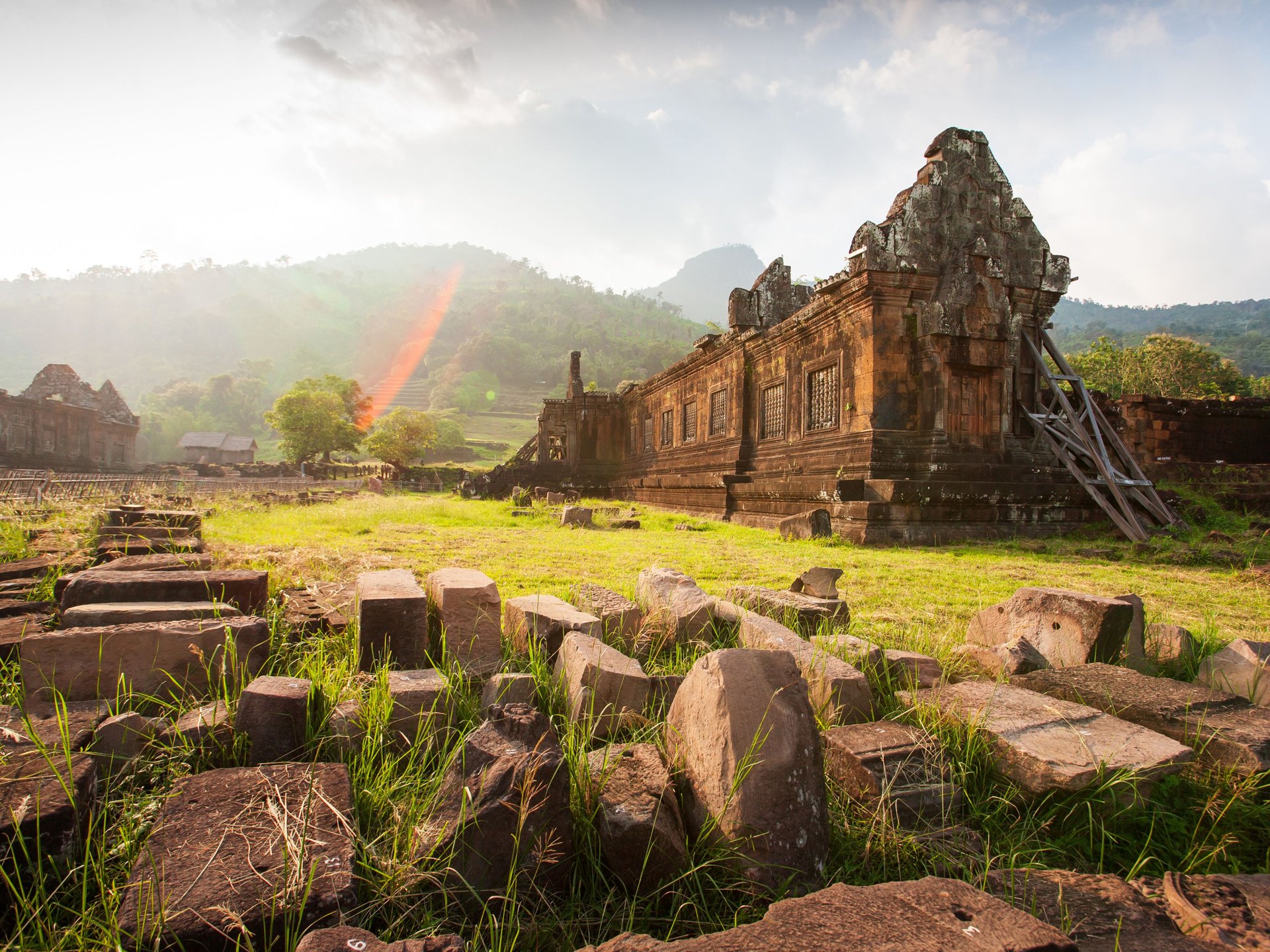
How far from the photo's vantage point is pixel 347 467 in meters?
36.5

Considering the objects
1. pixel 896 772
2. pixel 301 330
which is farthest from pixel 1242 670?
pixel 301 330

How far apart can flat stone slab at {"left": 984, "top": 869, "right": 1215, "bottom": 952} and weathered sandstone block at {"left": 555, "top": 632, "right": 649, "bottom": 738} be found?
1.12m

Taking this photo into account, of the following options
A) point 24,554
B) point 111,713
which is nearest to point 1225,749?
point 111,713

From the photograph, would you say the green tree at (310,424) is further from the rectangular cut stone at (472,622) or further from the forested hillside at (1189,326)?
the forested hillside at (1189,326)

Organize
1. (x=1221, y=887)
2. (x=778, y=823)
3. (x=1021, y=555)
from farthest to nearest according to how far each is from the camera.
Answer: (x=1021, y=555) → (x=778, y=823) → (x=1221, y=887)

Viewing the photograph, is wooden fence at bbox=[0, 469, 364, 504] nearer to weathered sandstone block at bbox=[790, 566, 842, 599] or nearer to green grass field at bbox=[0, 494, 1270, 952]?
green grass field at bbox=[0, 494, 1270, 952]

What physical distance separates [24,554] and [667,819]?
5.22 m

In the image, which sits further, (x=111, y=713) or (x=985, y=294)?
(x=985, y=294)

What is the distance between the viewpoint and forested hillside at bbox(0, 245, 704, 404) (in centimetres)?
10788

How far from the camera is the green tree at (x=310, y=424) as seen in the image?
4144cm

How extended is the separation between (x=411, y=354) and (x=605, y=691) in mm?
140912

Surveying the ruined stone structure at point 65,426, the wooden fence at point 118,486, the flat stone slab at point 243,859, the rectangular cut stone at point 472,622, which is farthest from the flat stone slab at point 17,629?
Answer: the ruined stone structure at point 65,426

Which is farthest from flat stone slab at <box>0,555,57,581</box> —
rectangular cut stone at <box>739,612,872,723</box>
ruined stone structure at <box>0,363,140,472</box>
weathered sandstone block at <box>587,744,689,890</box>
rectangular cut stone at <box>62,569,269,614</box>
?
ruined stone structure at <box>0,363,140,472</box>

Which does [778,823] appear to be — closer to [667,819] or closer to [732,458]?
[667,819]
